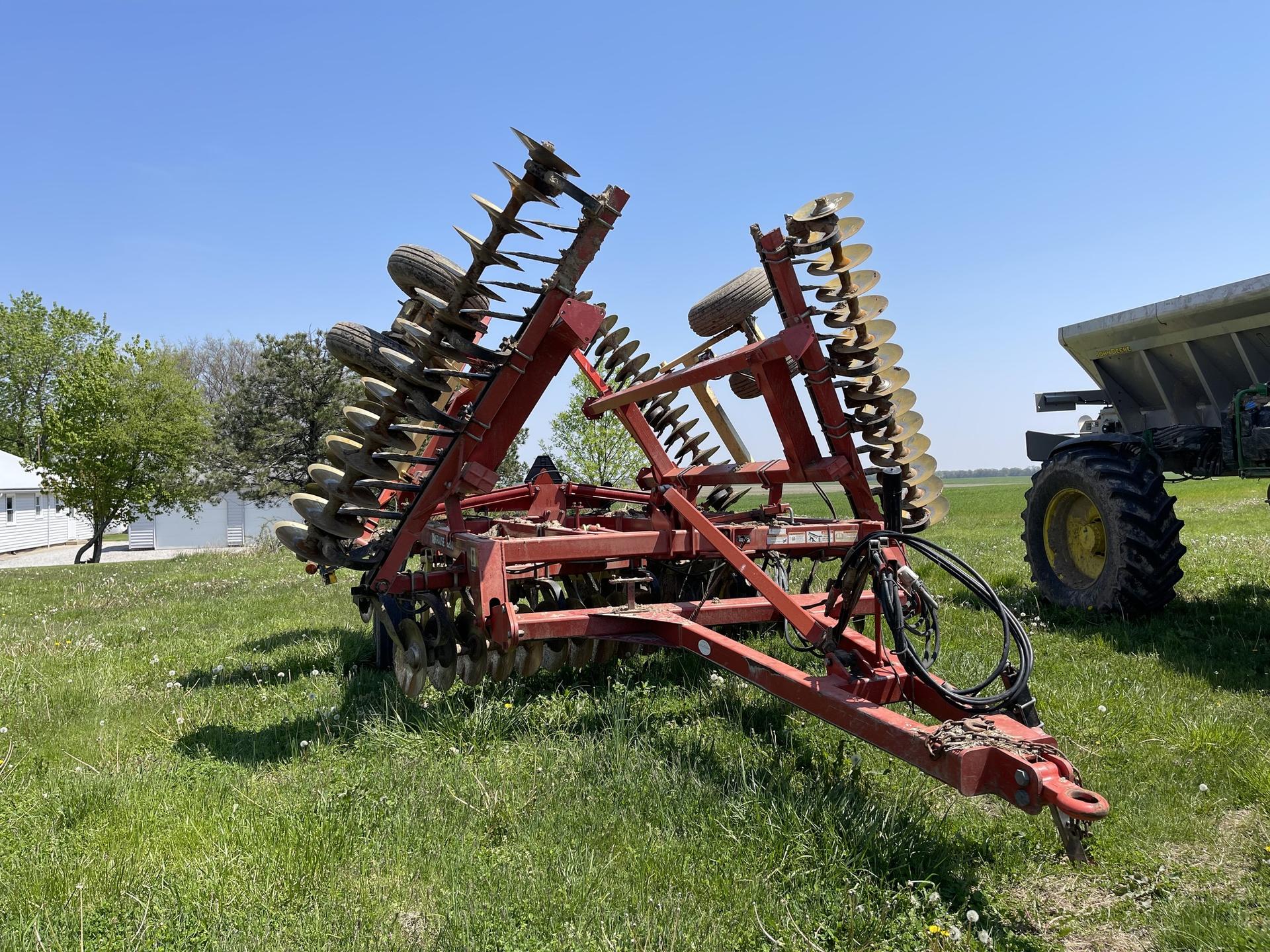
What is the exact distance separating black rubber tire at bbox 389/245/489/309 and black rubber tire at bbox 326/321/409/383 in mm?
448

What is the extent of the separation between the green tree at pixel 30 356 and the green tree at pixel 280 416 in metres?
21.7

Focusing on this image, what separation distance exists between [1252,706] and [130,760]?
19.0ft

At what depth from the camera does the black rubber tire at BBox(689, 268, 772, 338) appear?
663cm

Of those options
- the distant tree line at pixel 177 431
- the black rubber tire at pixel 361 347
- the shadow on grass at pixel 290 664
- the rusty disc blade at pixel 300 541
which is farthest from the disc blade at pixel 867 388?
the distant tree line at pixel 177 431

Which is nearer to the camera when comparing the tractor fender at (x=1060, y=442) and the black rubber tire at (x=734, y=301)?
the black rubber tire at (x=734, y=301)

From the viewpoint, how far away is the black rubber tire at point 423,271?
4.99 m

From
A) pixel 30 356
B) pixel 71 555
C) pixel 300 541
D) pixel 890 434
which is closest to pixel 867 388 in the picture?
pixel 890 434

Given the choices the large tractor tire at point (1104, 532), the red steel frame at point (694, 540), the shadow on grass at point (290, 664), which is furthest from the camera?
the large tractor tire at point (1104, 532)

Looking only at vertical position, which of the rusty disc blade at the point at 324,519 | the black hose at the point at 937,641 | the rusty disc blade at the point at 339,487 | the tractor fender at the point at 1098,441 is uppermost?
the tractor fender at the point at 1098,441

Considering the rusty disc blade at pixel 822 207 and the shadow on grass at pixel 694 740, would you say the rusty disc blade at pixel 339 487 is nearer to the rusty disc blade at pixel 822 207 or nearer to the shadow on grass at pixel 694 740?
the shadow on grass at pixel 694 740

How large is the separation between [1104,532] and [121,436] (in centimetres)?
2550

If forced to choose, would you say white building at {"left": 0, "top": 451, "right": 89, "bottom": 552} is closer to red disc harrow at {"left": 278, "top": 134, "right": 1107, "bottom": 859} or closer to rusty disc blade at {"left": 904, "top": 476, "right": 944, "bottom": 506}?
red disc harrow at {"left": 278, "top": 134, "right": 1107, "bottom": 859}

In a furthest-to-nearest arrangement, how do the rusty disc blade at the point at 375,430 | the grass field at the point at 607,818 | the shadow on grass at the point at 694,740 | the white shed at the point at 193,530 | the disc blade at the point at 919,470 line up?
the white shed at the point at 193,530, the disc blade at the point at 919,470, the rusty disc blade at the point at 375,430, the shadow on grass at the point at 694,740, the grass field at the point at 607,818

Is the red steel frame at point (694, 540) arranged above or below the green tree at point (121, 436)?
below
